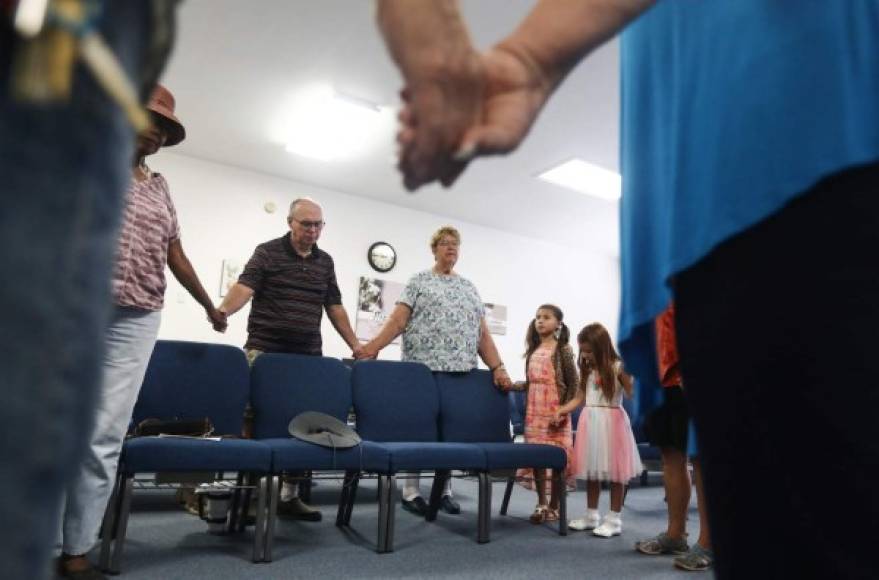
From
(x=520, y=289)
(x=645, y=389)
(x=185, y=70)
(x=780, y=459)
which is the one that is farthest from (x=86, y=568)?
(x=520, y=289)

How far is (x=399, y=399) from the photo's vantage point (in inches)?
135

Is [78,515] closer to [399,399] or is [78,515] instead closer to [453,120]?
[399,399]

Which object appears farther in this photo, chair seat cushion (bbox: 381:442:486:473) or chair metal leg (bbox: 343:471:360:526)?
chair metal leg (bbox: 343:471:360:526)

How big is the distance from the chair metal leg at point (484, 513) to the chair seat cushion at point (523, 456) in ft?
0.37

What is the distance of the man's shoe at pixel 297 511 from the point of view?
326 centimetres

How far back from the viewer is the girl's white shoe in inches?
133

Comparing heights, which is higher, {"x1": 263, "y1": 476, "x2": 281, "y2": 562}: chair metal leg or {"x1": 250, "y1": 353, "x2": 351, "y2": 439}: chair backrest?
{"x1": 250, "y1": 353, "x2": 351, "y2": 439}: chair backrest

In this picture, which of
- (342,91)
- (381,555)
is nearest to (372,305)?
(342,91)

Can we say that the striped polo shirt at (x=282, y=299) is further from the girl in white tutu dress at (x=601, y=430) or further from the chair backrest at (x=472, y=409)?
the girl in white tutu dress at (x=601, y=430)

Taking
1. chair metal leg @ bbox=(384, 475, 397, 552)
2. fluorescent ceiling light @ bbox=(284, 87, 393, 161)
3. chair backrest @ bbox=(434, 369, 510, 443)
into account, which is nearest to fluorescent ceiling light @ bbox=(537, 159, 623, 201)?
fluorescent ceiling light @ bbox=(284, 87, 393, 161)

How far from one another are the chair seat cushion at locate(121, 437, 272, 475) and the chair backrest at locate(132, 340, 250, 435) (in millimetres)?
498

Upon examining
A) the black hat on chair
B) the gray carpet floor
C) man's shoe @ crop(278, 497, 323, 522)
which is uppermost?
the black hat on chair

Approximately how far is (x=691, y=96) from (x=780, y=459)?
31cm

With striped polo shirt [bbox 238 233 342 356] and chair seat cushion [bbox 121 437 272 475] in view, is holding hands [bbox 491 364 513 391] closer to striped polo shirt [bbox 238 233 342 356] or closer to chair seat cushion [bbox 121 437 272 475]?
striped polo shirt [bbox 238 233 342 356]
